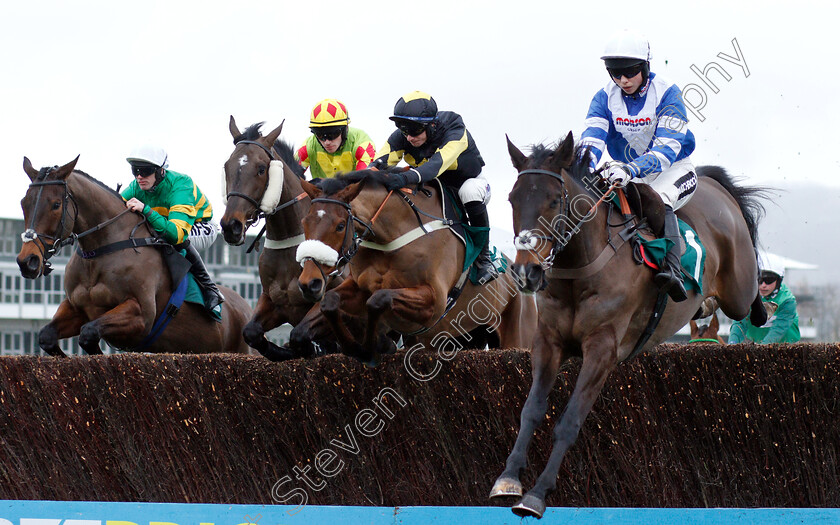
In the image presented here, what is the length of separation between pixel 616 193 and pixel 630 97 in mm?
685

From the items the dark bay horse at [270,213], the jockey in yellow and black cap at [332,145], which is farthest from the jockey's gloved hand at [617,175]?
the jockey in yellow and black cap at [332,145]

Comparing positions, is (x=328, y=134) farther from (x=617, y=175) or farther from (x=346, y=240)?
(x=617, y=175)

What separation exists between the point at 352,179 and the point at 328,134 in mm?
1365

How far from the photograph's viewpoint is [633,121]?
5648mm

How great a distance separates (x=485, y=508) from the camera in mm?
4941

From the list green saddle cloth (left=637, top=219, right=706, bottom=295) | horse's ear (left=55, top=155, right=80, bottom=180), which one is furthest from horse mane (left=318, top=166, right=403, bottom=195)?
horse's ear (left=55, top=155, right=80, bottom=180)

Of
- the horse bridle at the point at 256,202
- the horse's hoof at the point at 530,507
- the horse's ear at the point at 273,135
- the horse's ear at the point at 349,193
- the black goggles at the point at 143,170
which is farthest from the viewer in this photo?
the black goggles at the point at 143,170

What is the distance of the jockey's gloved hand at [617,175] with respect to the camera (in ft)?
17.1

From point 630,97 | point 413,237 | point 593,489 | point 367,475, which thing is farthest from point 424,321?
point 630,97

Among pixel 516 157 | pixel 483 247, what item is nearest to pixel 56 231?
pixel 483 247

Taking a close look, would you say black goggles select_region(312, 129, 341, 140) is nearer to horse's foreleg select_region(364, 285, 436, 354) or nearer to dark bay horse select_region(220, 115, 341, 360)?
dark bay horse select_region(220, 115, 341, 360)

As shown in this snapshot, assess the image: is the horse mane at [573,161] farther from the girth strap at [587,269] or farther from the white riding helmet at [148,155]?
the white riding helmet at [148,155]

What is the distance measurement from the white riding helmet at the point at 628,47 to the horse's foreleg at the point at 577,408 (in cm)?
153

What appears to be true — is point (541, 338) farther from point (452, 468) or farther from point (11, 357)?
point (11, 357)
